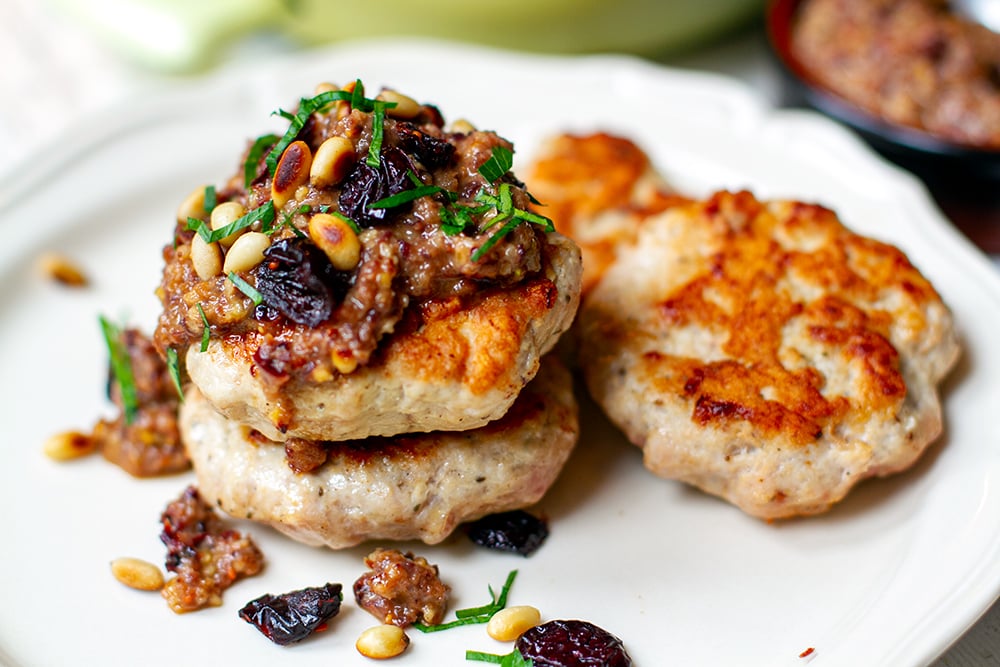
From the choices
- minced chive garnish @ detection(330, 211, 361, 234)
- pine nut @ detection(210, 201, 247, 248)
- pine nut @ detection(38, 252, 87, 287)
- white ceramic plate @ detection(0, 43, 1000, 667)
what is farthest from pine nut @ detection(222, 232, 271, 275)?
pine nut @ detection(38, 252, 87, 287)

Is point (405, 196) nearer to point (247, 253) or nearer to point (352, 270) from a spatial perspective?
point (352, 270)

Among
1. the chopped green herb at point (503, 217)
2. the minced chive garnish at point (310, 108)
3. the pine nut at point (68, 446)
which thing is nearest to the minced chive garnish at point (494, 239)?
the chopped green herb at point (503, 217)

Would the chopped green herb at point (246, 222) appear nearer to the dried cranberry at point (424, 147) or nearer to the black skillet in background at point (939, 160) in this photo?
the dried cranberry at point (424, 147)

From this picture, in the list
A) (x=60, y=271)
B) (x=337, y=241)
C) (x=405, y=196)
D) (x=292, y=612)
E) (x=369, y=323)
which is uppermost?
(x=405, y=196)

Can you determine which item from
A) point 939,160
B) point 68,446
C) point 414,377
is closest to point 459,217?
point 414,377

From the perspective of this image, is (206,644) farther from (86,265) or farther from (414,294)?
(86,265)

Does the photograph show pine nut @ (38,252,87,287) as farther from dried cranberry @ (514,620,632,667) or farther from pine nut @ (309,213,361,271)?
dried cranberry @ (514,620,632,667)

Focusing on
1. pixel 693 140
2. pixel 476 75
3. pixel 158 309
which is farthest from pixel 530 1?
pixel 158 309
